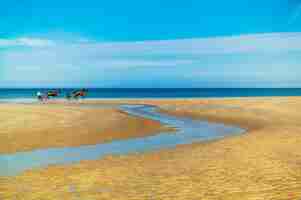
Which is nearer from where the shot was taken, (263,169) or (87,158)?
(263,169)

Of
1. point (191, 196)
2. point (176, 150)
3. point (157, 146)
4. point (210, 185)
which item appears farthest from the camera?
point (157, 146)

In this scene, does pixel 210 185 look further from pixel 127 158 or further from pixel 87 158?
pixel 87 158

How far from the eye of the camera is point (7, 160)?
11.9 m

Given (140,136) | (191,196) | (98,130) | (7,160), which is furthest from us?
(98,130)

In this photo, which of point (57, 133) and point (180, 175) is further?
point (57, 133)

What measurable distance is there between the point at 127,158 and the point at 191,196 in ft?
15.8

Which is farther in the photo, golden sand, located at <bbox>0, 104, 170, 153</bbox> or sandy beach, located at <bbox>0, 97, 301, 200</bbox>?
golden sand, located at <bbox>0, 104, 170, 153</bbox>

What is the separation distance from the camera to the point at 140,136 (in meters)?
18.1

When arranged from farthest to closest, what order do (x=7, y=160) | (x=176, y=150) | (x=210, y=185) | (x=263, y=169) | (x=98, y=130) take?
1. (x=98, y=130)
2. (x=176, y=150)
3. (x=7, y=160)
4. (x=263, y=169)
5. (x=210, y=185)

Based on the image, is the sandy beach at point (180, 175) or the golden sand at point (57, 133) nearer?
the sandy beach at point (180, 175)

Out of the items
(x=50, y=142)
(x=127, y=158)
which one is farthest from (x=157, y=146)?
(x=50, y=142)

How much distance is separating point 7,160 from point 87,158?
275 centimetres

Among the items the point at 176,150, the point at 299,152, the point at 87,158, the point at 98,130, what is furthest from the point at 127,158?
the point at 98,130

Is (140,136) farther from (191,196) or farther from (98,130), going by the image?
(191,196)
